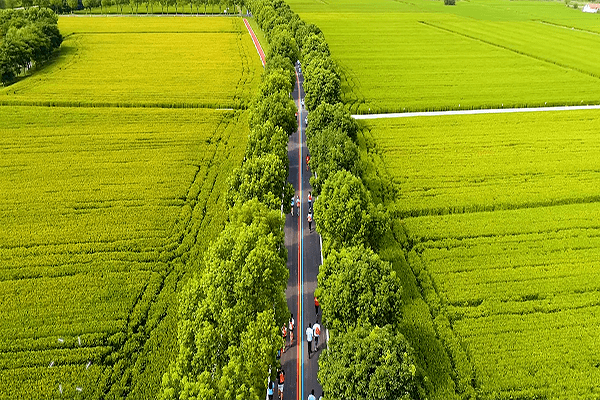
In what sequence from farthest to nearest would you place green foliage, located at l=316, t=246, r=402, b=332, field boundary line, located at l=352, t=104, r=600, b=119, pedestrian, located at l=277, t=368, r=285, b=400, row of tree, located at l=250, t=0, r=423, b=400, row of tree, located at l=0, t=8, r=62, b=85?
row of tree, located at l=0, t=8, r=62, b=85
field boundary line, located at l=352, t=104, r=600, b=119
green foliage, located at l=316, t=246, r=402, b=332
pedestrian, located at l=277, t=368, r=285, b=400
row of tree, located at l=250, t=0, r=423, b=400

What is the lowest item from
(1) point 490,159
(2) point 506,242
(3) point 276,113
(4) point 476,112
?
(2) point 506,242

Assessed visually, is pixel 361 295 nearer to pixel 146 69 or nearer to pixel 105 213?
pixel 105 213

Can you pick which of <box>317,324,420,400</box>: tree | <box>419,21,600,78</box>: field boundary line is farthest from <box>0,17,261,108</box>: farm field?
<box>419,21,600,78</box>: field boundary line

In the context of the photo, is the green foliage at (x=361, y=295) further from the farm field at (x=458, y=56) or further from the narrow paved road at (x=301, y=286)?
the farm field at (x=458, y=56)

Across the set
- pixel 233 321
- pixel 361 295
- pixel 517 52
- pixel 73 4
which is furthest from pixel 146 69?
pixel 73 4

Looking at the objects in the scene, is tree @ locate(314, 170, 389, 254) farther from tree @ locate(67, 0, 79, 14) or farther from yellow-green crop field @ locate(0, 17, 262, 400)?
tree @ locate(67, 0, 79, 14)

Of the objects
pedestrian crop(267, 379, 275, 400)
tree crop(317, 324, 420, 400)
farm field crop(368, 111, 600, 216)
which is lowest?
pedestrian crop(267, 379, 275, 400)

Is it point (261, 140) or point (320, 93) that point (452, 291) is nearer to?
point (261, 140)
